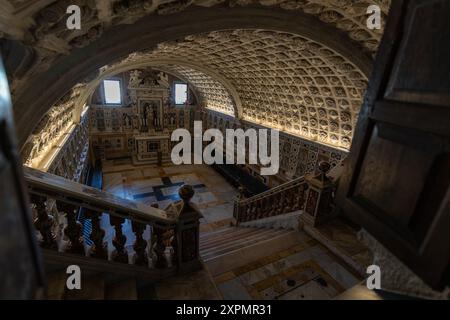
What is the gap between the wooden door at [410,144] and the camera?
1.07 m

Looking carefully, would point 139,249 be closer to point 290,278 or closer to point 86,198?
point 86,198

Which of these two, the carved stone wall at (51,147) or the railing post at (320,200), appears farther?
the carved stone wall at (51,147)

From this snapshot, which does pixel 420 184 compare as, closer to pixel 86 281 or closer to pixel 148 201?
pixel 86 281

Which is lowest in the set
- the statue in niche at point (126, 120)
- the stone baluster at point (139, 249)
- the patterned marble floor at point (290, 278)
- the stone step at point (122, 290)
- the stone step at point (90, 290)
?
the statue in niche at point (126, 120)

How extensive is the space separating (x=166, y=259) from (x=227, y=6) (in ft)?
15.6

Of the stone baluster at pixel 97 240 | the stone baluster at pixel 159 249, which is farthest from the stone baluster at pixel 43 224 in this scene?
the stone baluster at pixel 159 249

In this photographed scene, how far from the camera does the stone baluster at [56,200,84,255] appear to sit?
93.0 inches

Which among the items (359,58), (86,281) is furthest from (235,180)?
(86,281)

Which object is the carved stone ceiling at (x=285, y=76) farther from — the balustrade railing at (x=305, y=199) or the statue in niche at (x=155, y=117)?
the statue in niche at (x=155, y=117)

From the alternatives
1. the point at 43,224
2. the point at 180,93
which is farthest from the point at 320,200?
the point at 180,93

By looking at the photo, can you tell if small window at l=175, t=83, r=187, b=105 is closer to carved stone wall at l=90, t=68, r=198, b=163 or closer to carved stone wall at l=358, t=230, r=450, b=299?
carved stone wall at l=90, t=68, r=198, b=163

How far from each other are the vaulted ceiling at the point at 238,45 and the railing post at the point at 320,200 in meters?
3.10

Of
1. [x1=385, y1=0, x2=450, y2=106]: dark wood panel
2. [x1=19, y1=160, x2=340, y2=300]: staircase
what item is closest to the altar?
Result: [x1=19, y1=160, x2=340, y2=300]: staircase

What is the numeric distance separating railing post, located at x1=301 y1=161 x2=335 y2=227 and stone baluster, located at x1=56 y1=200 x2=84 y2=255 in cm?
355
